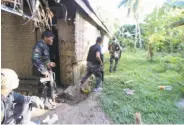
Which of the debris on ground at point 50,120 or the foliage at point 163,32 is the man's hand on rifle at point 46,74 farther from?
the foliage at point 163,32

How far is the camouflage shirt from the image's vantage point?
432 centimetres

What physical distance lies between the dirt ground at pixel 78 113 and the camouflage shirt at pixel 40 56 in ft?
3.22

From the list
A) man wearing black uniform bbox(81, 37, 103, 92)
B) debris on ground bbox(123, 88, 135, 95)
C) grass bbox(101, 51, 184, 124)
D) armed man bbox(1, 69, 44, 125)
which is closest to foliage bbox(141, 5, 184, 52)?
grass bbox(101, 51, 184, 124)

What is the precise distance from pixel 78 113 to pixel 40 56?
1598 mm

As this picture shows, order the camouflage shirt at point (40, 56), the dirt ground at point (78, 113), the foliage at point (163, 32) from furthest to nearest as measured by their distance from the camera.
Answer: the foliage at point (163, 32) < the camouflage shirt at point (40, 56) < the dirt ground at point (78, 113)

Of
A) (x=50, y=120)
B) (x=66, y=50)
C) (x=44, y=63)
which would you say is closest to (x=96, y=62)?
(x=66, y=50)

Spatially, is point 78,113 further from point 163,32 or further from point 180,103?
point 163,32

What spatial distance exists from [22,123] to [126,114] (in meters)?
2.56

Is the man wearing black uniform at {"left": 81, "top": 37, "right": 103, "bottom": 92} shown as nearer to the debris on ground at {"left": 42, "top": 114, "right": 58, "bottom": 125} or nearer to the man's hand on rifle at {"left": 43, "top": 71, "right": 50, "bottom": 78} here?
the man's hand on rifle at {"left": 43, "top": 71, "right": 50, "bottom": 78}

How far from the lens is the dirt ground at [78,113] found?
155 inches

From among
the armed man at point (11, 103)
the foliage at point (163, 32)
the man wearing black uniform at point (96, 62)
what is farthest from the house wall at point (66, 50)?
the foliage at point (163, 32)

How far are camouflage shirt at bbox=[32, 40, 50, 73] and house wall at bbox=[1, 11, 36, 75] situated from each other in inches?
80.0

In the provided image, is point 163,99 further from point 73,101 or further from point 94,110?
point 73,101

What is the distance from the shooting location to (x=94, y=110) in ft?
14.6
